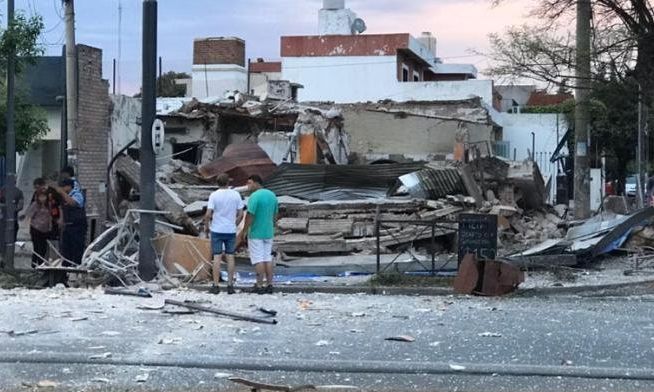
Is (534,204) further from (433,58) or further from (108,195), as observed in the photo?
(433,58)

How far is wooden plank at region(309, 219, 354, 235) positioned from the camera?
58.4 feet

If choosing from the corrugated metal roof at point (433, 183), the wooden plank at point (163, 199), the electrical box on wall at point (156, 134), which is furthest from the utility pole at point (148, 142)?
the corrugated metal roof at point (433, 183)

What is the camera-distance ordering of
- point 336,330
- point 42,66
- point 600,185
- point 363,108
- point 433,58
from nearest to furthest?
point 336,330 → point 42,66 → point 363,108 → point 600,185 → point 433,58

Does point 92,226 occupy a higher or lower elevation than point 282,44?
lower

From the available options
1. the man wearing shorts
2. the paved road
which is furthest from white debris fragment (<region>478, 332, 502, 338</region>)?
the man wearing shorts

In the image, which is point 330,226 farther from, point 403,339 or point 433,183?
point 403,339

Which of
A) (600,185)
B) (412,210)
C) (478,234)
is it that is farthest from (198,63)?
(478,234)

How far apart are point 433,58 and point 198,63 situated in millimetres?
19569

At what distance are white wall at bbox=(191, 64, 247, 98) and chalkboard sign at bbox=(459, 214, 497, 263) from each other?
27.2 metres

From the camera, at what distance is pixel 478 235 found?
13.1 metres

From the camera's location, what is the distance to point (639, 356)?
8.50m

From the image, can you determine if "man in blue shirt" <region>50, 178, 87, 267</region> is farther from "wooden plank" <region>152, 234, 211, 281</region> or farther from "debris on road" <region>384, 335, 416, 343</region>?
"debris on road" <region>384, 335, 416, 343</region>

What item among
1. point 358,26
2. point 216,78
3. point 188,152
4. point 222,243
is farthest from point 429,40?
point 222,243

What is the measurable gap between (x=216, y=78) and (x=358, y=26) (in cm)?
1251
